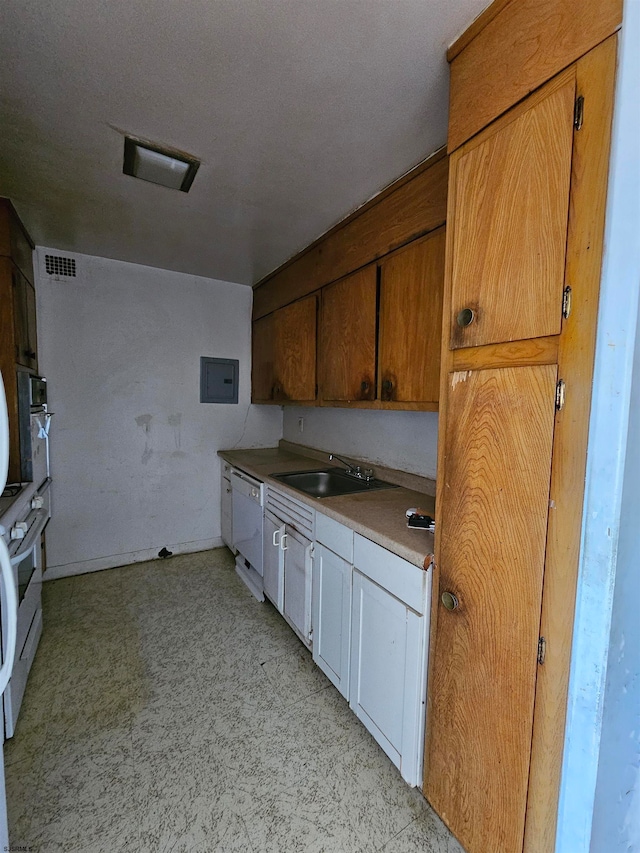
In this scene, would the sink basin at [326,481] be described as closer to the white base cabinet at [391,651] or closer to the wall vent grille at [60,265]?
the white base cabinet at [391,651]

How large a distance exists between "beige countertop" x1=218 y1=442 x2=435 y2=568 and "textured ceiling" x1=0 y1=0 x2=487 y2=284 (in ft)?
4.92

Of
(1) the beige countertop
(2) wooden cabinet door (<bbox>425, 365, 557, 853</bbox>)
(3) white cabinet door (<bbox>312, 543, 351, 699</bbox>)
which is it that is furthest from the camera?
(3) white cabinet door (<bbox>312, 543, 351, 699</bbox>)

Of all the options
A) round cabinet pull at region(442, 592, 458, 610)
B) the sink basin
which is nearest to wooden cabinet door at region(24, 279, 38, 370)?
the sink basin

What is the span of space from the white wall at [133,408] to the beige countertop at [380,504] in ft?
1.96

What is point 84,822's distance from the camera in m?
1.21

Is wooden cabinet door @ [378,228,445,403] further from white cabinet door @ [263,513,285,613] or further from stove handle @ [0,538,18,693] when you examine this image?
stove handle @ [0,538,18,693]

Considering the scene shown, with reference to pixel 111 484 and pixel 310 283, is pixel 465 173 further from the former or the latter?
pixel 111 484

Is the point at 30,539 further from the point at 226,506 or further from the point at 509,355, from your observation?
the point at 509,355

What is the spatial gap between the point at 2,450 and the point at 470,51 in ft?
5.39

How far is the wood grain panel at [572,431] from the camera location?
740 millimetres

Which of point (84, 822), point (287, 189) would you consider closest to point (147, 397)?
point (287, 189)

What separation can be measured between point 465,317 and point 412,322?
57 centimetres

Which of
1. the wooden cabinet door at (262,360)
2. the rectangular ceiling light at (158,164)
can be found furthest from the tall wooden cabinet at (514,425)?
the wooden cabinet door at (262,360)

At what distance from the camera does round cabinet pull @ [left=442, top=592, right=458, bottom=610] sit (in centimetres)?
110
